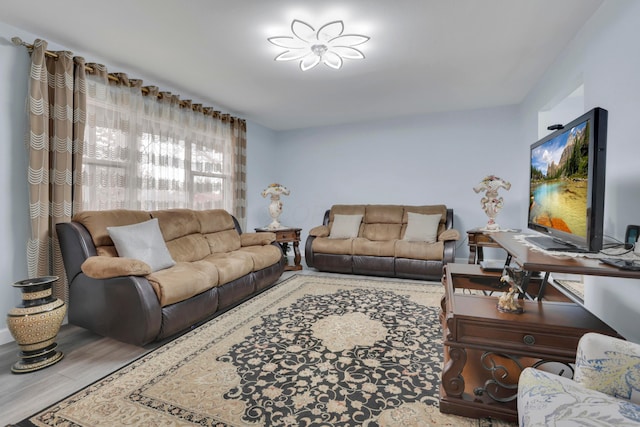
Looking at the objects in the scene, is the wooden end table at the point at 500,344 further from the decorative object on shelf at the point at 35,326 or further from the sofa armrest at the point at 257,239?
the sofa armrest at the point at 257,239

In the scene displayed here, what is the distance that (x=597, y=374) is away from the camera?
96 cm

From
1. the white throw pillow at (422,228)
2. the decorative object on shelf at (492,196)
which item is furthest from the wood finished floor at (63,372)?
the decorative object on shelf at (492,196)

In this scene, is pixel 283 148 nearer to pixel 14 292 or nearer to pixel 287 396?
pixel 14 292

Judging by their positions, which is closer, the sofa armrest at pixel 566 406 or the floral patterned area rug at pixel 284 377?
the sofa armrest at pixel 566 406

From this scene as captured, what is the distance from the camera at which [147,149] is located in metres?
3.33

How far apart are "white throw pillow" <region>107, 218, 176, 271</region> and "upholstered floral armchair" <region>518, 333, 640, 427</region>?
257 centimetres

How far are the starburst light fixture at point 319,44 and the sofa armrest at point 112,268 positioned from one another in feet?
6.44

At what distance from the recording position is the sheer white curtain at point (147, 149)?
2.85 metres

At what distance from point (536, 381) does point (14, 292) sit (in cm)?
338

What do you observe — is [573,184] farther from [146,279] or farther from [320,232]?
[320,232]

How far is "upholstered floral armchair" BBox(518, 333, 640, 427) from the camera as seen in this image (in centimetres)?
81

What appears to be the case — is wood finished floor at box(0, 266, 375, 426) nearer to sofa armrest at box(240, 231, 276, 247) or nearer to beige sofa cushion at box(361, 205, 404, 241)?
sofa armrest at box(240, 231, 276, 247)

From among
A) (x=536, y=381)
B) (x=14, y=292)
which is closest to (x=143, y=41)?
(x=14, y=292)

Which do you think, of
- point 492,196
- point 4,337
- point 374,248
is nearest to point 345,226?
point 374,248
